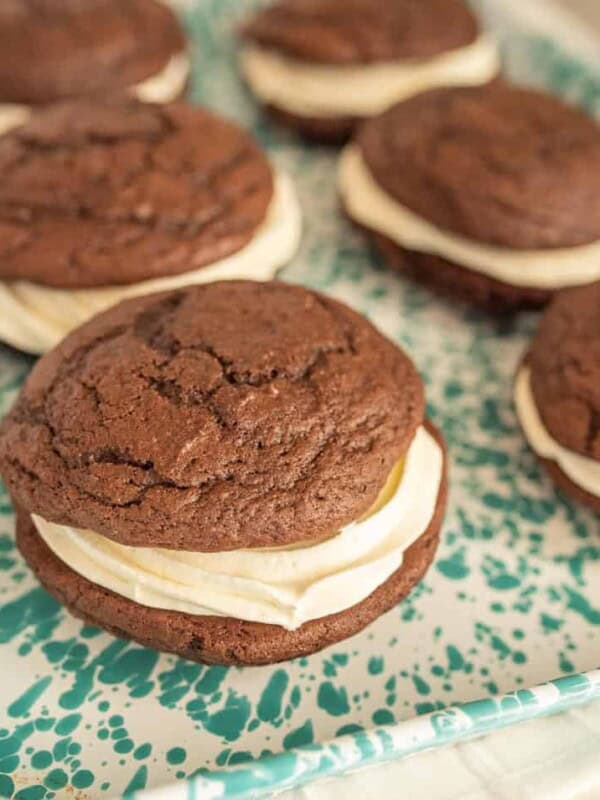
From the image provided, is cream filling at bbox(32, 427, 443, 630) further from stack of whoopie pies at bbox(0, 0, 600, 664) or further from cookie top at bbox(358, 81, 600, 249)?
cookie top at bbox(358, 81, 600, 249)

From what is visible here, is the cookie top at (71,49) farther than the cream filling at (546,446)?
Yes

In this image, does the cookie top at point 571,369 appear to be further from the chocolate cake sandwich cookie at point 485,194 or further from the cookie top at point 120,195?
the cookie top at point 120,195

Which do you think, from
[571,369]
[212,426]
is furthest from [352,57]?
[212,426]

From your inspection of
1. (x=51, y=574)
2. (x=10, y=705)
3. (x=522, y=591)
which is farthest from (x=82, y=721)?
(x=522, y=591)

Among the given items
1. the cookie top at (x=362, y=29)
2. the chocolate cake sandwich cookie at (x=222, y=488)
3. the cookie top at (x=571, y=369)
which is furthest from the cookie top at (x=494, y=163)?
the chocolate cake sandwich cookie at (x=222, y=488)

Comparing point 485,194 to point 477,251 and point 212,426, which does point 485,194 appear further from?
point 212,426

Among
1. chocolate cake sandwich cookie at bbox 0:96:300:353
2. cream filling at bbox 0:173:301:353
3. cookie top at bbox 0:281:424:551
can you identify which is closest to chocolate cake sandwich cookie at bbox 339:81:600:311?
chocolate cake sandwich cookie at bbox 0:96:300:353
